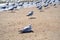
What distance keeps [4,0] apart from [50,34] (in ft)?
83.0

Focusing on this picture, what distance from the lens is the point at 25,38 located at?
831cm

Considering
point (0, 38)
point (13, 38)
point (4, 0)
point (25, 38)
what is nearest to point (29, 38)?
point (25, 38)

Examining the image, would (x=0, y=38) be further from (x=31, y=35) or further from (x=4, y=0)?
(x=4, y=0)

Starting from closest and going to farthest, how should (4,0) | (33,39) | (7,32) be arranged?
(33,39), (7,32), (4,0)

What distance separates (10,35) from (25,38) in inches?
34.8

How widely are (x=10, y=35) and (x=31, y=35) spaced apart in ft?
3.17

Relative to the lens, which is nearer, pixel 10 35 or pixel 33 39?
pixel 33 39

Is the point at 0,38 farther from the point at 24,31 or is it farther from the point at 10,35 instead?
the point at 24,31

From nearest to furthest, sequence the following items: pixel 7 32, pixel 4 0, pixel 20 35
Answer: pixel 20 35 → pixel 7 32 → pixel 4 0

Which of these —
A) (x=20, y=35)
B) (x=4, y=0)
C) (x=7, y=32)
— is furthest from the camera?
(x=4, y=0)

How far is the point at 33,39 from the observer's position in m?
8.13

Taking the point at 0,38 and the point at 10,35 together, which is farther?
the point at 10,35

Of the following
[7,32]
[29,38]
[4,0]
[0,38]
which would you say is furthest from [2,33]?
[4,0]

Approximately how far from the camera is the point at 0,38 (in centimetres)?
827
